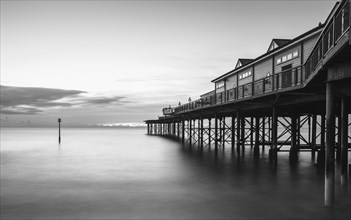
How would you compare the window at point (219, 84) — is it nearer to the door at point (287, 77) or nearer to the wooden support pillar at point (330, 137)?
the door at point (287, 77)

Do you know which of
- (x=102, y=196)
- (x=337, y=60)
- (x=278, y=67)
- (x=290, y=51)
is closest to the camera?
(x=337, y=60)

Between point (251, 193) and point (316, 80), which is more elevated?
point (316, 80)

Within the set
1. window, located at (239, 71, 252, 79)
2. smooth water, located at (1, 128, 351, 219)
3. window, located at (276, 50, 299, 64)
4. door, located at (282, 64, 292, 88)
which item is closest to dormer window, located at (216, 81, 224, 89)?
window, located at (239, 71, 252, 79)

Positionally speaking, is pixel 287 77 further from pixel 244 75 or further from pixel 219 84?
pixel 219 84

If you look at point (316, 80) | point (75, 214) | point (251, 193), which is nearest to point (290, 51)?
point (316, 80)

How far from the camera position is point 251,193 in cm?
1429

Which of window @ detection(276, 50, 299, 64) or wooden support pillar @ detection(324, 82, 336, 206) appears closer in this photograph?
wooden support pillar @ detection(324, 82, 336, 206)

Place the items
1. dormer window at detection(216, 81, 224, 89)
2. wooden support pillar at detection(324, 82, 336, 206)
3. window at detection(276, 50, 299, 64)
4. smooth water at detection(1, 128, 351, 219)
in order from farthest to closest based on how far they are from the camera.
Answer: dormer window at detection(216, 81, 224, 89)
window at detection(276, 50, 299, 64)
smooth water at detection(1, 128, 351, 219)
wooden support pillar at detection(324, 82, 336, 206)

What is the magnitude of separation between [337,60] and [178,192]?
901 cm

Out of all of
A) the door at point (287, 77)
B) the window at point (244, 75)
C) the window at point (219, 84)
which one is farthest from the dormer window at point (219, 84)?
the door at point (287, 77)

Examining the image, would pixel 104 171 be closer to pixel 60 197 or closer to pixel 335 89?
pixel 60 197

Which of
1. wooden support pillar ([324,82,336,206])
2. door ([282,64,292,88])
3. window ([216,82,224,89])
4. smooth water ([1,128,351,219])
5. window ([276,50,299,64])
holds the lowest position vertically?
smooth water ([1,128,351,219])

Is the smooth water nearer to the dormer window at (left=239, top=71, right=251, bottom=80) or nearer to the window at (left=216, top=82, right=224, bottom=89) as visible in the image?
the dormer window at (left=239, top=71, right=251, bottom=80)

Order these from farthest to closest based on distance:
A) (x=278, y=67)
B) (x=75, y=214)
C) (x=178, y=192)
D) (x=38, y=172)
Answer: (x=278, y=67) → (x=38, y=172) → (x=178, y=192) → (x=75, y=214)
